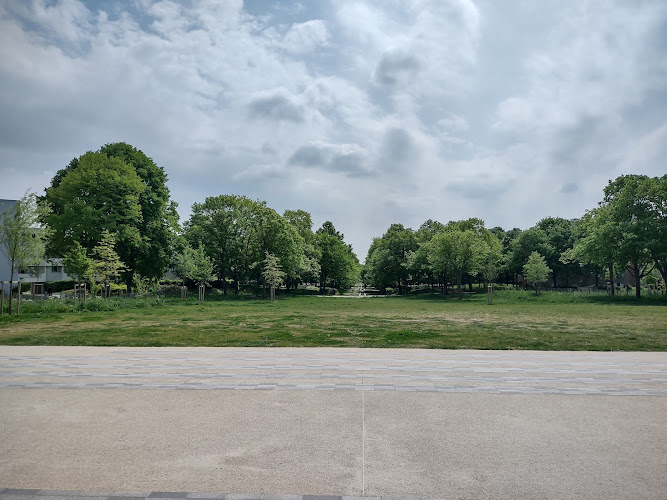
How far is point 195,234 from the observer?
4706cm

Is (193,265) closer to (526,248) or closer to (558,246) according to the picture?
(526,248)

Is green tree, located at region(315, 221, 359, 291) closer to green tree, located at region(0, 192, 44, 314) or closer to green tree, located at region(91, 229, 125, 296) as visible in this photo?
green tree, located at region(91, 229, 125, 296)

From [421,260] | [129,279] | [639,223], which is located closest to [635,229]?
[639,223]

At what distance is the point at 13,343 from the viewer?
11734mm

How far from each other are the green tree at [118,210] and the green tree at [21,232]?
6.05 m

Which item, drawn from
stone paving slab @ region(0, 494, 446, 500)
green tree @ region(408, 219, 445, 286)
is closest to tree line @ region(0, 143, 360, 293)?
green tree @ region(408, 219, 445, 286)

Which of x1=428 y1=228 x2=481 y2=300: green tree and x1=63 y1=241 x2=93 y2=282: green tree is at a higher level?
x1=428 y1=228 x2=481 y2=300: green tree

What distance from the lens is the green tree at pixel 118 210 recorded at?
1278 inches

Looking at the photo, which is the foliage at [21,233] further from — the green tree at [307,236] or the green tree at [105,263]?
the green tree at [307,236]

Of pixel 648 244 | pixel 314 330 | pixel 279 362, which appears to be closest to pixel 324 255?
pixel 648 244

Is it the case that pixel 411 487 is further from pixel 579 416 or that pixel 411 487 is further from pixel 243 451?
pixel 579 416

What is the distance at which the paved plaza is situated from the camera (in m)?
3.70

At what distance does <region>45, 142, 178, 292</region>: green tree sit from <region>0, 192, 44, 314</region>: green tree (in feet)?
19.9

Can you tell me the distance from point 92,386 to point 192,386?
1.64 meters
